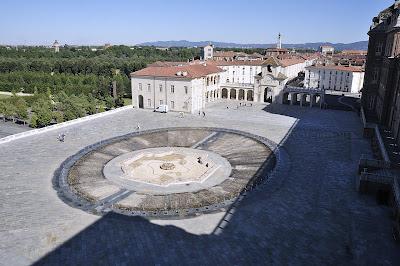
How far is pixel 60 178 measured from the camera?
30.0m

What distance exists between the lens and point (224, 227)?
2223 cm

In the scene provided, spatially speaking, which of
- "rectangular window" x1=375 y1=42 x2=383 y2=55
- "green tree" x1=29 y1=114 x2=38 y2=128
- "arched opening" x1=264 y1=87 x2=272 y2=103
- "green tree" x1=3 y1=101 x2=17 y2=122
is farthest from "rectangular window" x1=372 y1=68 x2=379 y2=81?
"green tree" x1=3 y1=101 x2=17 y2=122

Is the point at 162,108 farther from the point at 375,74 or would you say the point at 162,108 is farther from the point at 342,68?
the point at 342,68

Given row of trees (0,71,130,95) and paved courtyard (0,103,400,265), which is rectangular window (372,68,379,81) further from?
row of trees (0,71,130,95)

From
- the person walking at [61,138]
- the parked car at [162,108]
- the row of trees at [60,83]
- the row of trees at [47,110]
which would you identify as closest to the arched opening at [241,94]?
the parked car at [162,108]

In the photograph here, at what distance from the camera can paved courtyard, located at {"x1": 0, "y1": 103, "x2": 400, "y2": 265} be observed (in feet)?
62.6

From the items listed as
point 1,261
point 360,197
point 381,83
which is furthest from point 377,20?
point 1,261

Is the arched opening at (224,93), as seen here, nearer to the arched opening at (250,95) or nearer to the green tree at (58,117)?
the arched opening at (250,95)

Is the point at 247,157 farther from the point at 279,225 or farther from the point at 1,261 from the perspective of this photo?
the point at 1,261

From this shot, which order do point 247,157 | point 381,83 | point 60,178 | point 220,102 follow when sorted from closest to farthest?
1. point 60,178
2. point 247,157
3. point 381,83
4. point 220,102

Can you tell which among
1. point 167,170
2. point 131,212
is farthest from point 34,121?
point 131,212

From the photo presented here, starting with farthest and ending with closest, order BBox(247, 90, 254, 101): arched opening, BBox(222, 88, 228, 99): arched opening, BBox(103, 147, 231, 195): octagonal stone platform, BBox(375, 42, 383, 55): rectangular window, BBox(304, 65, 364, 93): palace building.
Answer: BBox(304, 65, 364, 93): palace building → BBox(222, 88, 228, 99): arched opening → BBox(247, 90, 254, 101): arched opening → BBox(375, 42, 383, 55): rectangular window → BBox(103, 147, 231, 195): octagonal stone platform

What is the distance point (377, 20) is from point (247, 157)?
3875cm

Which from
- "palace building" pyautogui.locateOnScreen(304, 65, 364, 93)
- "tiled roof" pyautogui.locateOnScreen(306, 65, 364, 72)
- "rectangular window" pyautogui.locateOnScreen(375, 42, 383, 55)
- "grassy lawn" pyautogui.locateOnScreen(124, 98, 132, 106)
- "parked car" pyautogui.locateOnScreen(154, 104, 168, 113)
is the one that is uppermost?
"rectangular window" pyautogui.locateOnScreen(375, 42, 383, 55)
